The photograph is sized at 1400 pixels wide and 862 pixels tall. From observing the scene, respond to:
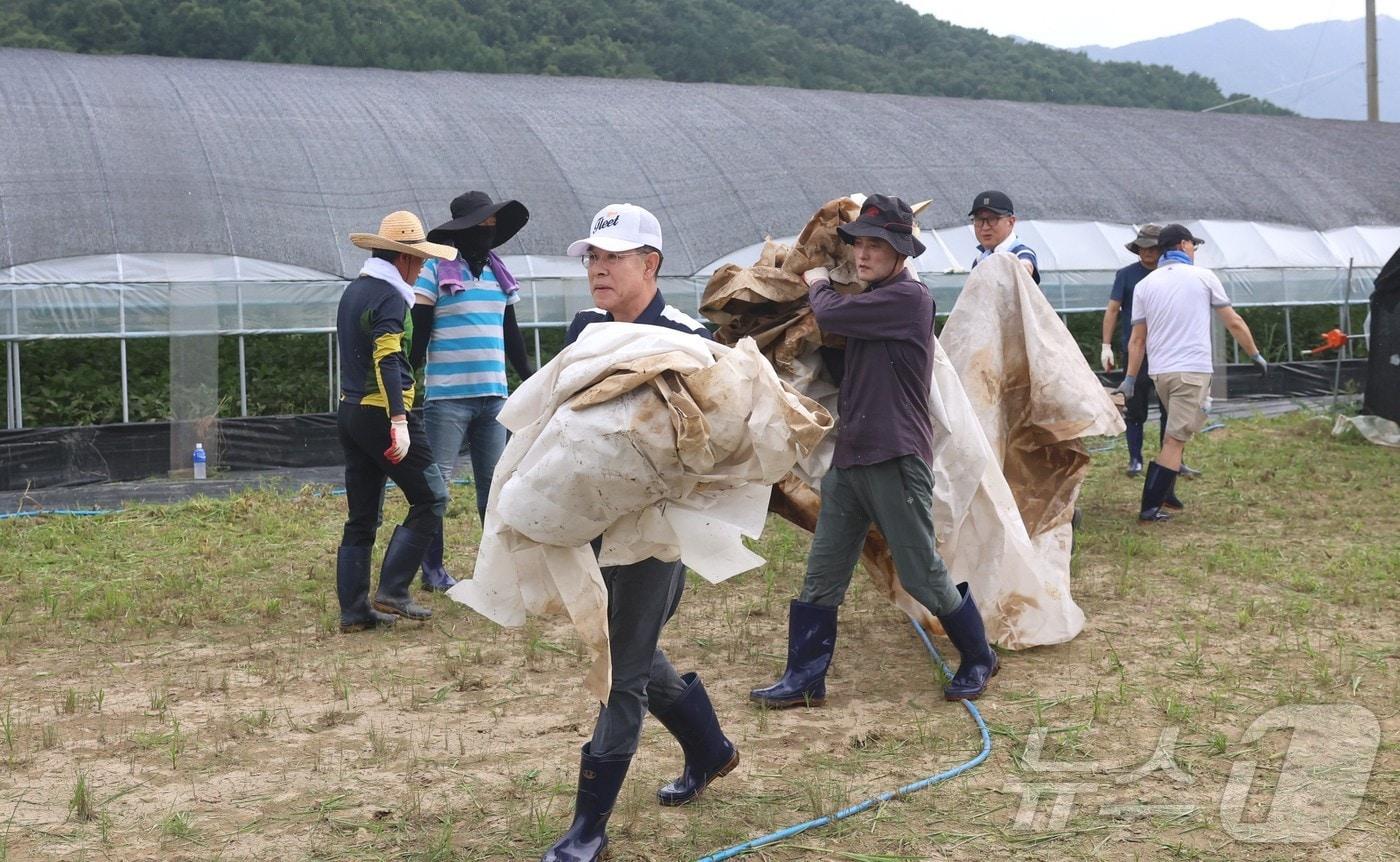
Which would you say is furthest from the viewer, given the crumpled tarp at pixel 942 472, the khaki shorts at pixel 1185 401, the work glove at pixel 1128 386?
the work glove at pixel 1128 386

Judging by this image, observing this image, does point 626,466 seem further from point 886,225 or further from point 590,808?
point 886,225

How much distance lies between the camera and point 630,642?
10.9 ft

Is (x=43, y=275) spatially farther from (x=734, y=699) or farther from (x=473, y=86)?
(x=734, y=699)

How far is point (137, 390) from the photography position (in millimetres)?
11500

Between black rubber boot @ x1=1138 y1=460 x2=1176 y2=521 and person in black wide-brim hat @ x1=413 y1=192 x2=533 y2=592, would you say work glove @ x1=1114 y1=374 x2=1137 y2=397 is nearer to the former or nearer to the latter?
black rubber boot @ x1=1138 y1=460 x2=1176 y2=521

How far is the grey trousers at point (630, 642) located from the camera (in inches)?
130

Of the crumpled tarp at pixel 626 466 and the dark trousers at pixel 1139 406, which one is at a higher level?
the crumpled tarp at pixel 626 466

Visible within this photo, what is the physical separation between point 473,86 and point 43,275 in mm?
7226

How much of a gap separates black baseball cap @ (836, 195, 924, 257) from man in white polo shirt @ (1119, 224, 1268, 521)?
387 cm

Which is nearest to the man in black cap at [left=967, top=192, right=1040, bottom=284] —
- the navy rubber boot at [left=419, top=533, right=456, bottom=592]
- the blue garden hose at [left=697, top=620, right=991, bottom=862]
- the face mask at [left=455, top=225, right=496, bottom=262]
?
the face mask at [left=455, top=225, right=496, bottom=262]

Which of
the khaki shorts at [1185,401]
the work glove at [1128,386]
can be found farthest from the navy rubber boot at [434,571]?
the work glove at [1128,386]

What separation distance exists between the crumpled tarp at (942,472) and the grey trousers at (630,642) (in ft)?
5.48

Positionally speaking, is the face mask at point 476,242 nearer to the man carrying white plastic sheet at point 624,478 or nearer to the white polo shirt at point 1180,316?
the man carrying white plastic sheet at point 624,478

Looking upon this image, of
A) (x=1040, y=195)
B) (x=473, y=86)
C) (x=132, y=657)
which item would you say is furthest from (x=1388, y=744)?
A: (x=473, y=86)
